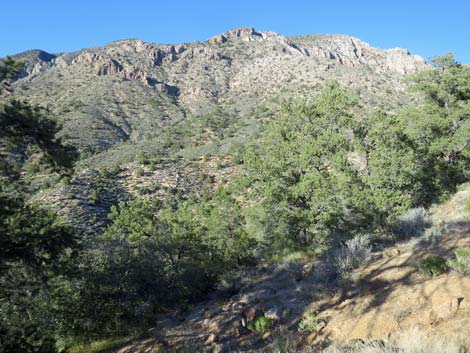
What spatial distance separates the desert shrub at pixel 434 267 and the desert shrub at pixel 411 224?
170 inches

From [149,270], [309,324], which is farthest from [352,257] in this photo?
[149,270]

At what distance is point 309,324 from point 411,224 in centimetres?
673

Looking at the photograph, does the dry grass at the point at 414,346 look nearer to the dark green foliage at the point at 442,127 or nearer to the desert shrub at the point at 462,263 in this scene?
the desert shrub at the point at 462,263

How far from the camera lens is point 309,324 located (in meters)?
7.34

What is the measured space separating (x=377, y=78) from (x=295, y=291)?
256ft

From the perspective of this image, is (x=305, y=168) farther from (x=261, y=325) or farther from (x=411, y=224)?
(x=261, y=325)

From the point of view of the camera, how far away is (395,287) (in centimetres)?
730

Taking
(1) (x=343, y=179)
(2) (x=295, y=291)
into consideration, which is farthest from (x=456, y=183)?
(2) (x=295, y=291)

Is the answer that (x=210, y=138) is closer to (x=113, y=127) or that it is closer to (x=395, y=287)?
(x=113, y=127)

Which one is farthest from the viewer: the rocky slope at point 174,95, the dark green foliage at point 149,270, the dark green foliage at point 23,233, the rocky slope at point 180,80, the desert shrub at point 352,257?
the rocky slope at point 180,80

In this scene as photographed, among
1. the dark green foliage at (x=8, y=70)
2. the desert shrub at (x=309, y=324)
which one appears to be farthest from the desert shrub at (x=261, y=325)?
the dark green foliage at (x=8, y=70)

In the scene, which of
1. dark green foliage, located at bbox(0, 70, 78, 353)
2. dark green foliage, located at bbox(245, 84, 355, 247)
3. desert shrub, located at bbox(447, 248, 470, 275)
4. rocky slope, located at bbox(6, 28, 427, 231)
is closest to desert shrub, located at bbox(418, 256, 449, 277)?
desert shrub, located at bbox(447, 248, 470, 275)

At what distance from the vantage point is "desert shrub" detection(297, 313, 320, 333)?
7.24m

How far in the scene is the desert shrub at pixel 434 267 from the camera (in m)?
7.02
